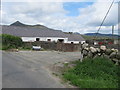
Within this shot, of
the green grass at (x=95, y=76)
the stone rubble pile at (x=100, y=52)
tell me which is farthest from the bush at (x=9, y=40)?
the green grass at (x=95, y=76)

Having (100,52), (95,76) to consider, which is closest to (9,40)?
(100,52)

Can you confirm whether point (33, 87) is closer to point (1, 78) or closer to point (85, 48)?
point (1, 78)

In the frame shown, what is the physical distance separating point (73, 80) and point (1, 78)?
3.36 meters

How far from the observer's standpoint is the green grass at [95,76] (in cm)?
668

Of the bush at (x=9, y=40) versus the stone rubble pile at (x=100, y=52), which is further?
the bush at (x=9, y=40)

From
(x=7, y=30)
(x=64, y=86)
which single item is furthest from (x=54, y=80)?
(x=7, y=30)

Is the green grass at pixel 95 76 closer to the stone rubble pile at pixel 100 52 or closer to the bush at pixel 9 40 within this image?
the stone rubble pile at pixel 100 52

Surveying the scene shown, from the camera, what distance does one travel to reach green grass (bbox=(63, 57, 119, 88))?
21.9 ft

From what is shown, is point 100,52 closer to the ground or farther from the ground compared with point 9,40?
closer to the ground

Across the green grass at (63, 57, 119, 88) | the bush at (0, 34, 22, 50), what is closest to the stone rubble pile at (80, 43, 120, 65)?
the green grass at (63, 57, 119, 88)

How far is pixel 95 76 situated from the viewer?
8.00m

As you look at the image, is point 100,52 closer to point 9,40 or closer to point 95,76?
point 95,76

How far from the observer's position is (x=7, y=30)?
3275 cm

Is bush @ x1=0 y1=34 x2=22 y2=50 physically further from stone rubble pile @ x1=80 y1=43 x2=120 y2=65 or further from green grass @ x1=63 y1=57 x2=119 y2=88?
green grass @ x1=63 y1=57 x2=119 y2=88
